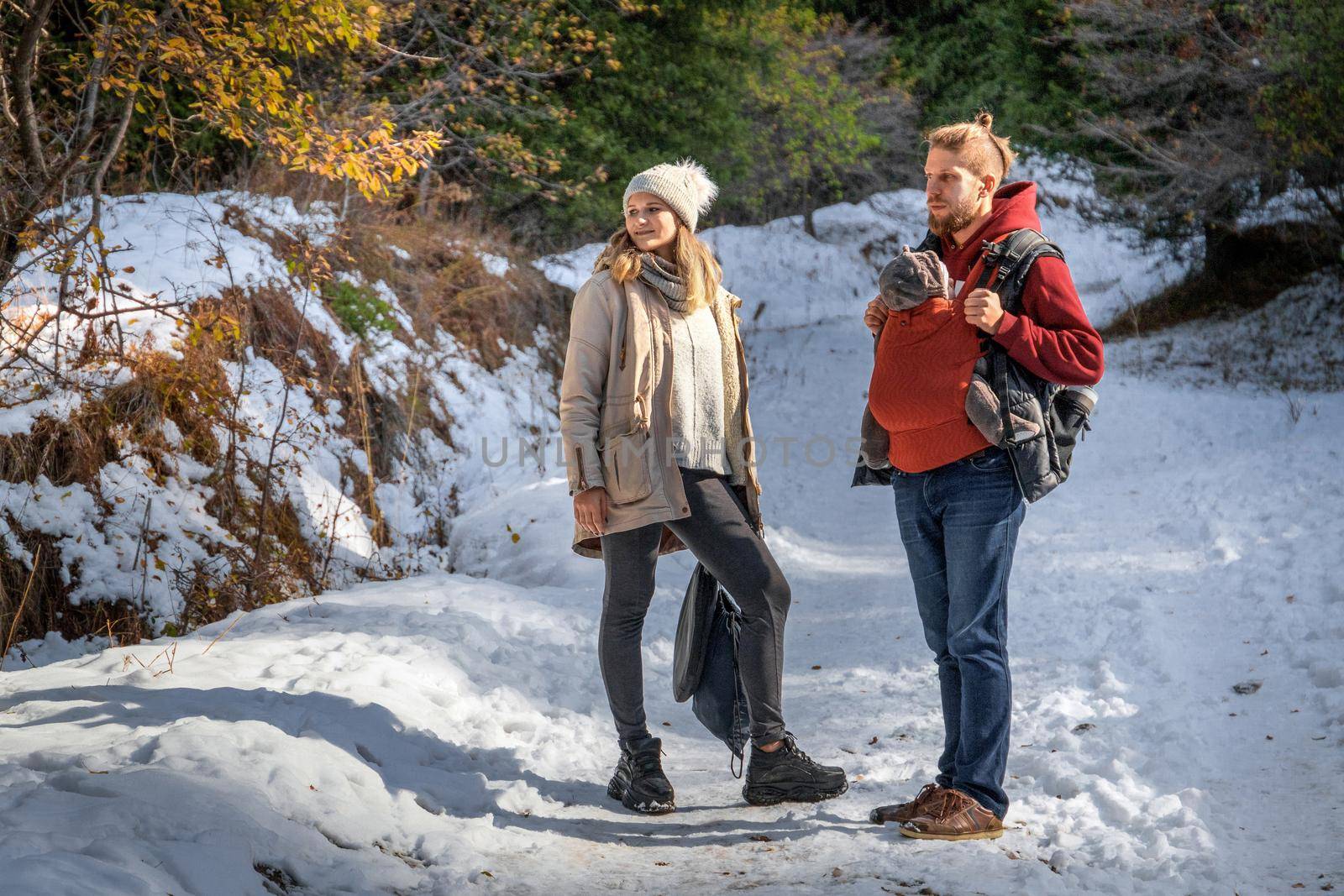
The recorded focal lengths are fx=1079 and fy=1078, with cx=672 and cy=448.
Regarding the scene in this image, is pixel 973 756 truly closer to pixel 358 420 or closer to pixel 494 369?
pixel 358 420

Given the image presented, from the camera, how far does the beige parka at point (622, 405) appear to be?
3.43 m

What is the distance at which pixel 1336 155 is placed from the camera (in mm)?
11797

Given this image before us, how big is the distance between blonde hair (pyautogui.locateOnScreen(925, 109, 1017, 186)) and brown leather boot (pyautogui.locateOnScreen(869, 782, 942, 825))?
1.86 m

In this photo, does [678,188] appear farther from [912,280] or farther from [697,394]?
[912,280]

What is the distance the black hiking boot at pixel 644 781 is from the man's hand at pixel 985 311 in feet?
5.70

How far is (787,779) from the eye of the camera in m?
3.61

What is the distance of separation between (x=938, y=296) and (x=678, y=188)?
3.26ft

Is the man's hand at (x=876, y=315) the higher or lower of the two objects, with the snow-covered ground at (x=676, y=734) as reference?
higher

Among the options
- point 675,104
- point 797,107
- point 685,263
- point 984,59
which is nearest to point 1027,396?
point 685,263

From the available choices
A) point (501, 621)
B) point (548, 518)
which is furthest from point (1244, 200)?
point (501, 621)

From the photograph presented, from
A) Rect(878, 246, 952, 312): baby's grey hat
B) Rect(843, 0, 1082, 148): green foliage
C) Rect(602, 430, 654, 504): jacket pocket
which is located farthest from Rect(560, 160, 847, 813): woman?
Rect(843, 0, 1082, 148): green foliage

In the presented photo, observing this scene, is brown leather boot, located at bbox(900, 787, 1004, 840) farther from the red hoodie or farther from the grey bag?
the red hoodie

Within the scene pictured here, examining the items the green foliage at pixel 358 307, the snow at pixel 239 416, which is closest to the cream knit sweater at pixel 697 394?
the snow at pixel 239 416

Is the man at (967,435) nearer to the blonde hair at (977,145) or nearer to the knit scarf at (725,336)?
the blonde hair at (977,145)
